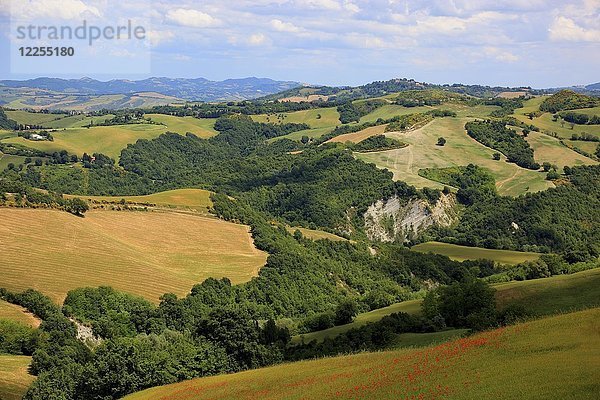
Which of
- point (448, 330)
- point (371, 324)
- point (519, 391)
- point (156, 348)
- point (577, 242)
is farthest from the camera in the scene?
point (577, 242)

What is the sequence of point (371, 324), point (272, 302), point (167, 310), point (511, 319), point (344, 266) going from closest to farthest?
point (511, 319) < point (371, 324) < point (167, 310) < point (272, 302) < point (344, 266)

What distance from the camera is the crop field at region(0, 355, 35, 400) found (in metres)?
59.3

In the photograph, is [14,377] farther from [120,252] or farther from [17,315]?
[120,252]

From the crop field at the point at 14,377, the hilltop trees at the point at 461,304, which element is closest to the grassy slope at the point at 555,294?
the hilltop trees at the point at 461,304

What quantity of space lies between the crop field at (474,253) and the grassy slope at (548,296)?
57.8 metres

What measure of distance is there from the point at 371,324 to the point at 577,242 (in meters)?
115

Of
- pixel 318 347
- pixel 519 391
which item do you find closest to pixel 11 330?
pixel 318 347

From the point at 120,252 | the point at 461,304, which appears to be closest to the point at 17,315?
the point at 120,252

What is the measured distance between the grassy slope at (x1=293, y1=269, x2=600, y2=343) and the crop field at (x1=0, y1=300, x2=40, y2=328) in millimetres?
34259

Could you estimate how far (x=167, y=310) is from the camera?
285 ft

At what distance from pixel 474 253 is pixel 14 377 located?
114 meters

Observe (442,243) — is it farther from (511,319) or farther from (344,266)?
(511,319)

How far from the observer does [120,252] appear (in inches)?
4198

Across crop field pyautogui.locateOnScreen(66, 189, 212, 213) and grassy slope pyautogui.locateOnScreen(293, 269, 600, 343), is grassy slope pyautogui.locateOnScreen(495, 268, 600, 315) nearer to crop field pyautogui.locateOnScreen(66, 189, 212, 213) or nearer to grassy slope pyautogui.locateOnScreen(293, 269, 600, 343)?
grassy slope pyautogui.locateOnScreen(293, 269, 600, 343)
